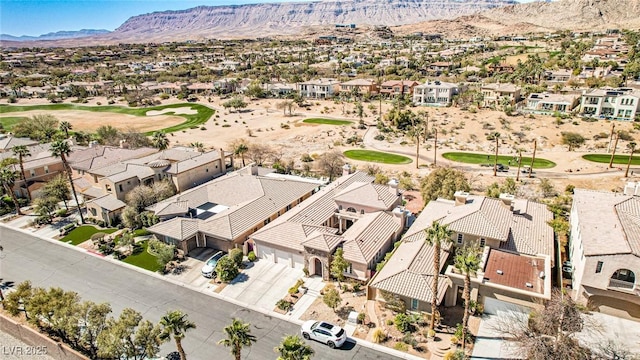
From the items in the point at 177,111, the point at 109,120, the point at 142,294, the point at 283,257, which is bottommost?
the point at 142,294

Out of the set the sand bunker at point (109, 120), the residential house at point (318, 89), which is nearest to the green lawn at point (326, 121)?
the residential house at point (318, 89)

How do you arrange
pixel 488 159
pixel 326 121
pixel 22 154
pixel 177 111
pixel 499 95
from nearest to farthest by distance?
pixel 22 154
pixel 488 159
pixel 499 95
pixel 326 121
pixel 177 111

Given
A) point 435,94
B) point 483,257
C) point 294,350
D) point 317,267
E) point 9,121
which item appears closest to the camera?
point 294,350

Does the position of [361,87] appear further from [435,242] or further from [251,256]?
[435,242]

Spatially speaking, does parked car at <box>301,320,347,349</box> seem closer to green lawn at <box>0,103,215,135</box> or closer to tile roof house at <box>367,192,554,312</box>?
tile roof house at <box>367,192,554,312</box>

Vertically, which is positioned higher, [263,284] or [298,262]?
[298,262]

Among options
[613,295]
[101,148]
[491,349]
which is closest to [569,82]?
[613,295]

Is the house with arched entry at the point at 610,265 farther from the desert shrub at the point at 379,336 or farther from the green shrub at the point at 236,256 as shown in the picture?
the green shrub at the point at 236,256

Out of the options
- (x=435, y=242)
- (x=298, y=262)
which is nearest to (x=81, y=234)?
(x=298, y=262)
